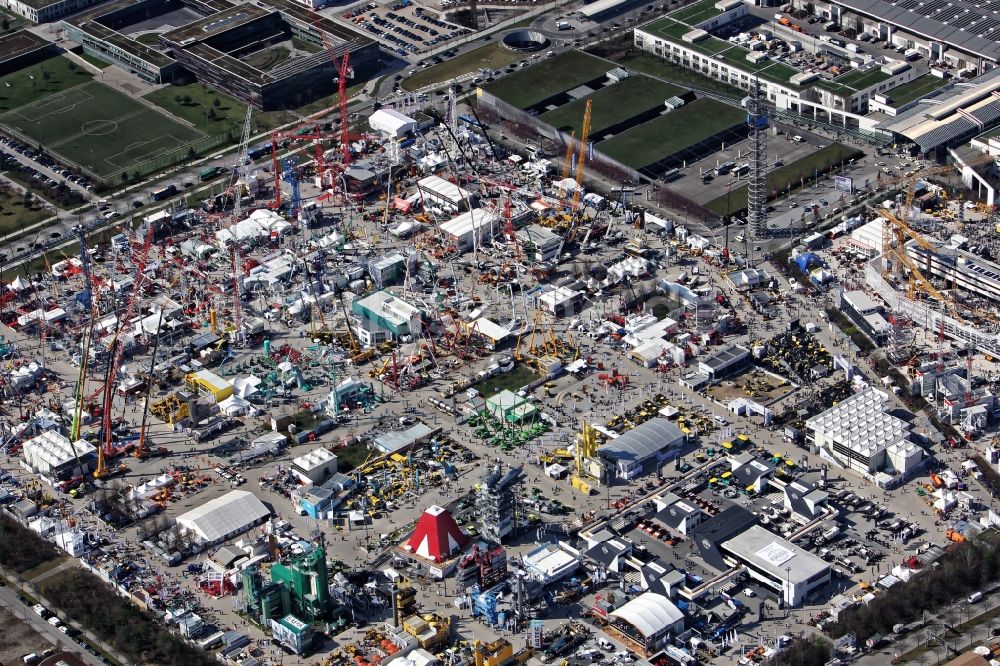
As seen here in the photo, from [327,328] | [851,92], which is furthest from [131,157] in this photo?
[851,92]

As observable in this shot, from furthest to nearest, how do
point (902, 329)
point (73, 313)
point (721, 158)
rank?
point (721, 158) < point (73, 313) < point (902, 329)

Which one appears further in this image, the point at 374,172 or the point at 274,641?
the point at 374,172

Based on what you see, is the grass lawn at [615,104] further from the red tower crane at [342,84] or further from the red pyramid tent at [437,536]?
the red pyramid tent at [437,536]

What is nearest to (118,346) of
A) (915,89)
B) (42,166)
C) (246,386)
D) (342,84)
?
(246,386)

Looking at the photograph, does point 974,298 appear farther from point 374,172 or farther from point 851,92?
point 374,172

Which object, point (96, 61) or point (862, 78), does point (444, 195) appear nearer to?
point (862, 78)

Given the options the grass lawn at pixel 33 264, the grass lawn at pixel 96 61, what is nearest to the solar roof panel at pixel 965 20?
the grass lawn at pixel 96 61
